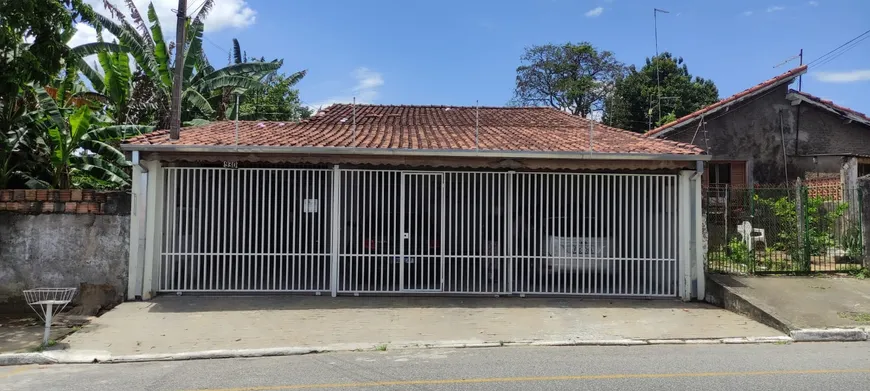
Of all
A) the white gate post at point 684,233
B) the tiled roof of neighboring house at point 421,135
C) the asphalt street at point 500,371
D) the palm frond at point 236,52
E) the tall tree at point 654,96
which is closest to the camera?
the asphalt street at point 500,371

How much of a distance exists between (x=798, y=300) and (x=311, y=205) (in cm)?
775

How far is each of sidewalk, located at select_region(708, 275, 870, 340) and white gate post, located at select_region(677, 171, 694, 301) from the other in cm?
38

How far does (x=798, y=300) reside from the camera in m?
8.35

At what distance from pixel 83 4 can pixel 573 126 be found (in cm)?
974

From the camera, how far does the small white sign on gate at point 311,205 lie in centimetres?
920

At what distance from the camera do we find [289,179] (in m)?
9.20

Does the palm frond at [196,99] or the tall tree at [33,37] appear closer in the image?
the tall tree at [33,37]

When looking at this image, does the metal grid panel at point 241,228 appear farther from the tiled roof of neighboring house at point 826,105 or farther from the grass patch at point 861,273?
the tiled roof of neighboring house at point 826,105

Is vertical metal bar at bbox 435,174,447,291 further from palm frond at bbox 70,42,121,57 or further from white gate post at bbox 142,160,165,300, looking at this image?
palm frond at bbox 70,42,121,57

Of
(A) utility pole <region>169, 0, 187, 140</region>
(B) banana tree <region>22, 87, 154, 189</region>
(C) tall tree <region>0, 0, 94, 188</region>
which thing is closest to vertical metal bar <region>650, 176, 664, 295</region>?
(A) utility pole <region>169, 0, 187, 140</region>

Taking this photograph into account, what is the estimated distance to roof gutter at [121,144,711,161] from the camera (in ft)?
27.4

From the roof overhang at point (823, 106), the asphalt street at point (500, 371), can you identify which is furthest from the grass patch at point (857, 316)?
the roof overhang at point (823, 106)

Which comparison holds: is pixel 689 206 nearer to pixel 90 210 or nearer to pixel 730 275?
pixel 730 275

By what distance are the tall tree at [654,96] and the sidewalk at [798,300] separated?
20.3m
